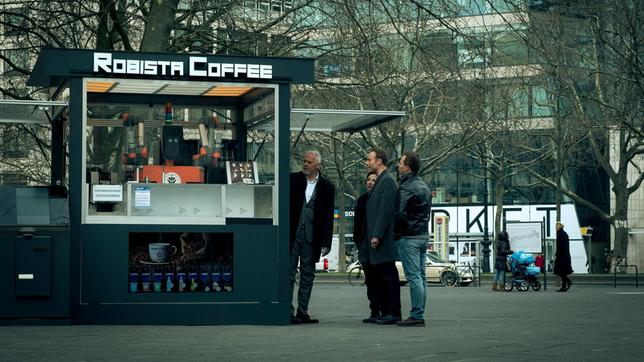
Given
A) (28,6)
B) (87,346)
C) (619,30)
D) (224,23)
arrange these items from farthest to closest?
1. (619,30)
2. (224,23)
3. (28,6)
4. (87,346)

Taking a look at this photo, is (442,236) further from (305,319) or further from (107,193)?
(107,193)

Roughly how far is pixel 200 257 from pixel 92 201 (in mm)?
1306

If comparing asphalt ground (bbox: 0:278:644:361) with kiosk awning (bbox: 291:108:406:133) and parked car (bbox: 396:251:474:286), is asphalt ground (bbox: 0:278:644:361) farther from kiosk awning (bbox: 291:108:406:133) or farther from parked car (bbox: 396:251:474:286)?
parked car (bbox: 396:251:474:286)

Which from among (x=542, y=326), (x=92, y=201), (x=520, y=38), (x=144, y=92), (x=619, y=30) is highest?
(x=619, y=30)

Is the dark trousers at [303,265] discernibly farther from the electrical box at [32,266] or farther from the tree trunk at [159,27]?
the tree trunk at [159,27]

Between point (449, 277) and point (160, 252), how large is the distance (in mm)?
29457

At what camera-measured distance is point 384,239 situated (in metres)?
13.9

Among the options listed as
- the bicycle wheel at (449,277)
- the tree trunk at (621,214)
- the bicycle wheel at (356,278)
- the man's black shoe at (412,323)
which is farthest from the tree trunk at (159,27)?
the tree trunk at (621,214)

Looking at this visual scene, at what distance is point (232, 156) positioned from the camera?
47.3ft

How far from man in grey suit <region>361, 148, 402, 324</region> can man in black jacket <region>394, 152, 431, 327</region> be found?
0.57 feet

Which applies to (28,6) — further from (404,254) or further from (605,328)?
(605,328)

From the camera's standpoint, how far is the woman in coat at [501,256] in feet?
107

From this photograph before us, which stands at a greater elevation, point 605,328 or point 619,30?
point 619,30

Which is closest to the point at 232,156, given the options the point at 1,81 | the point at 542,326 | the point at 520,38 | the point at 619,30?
the point at 542,326
